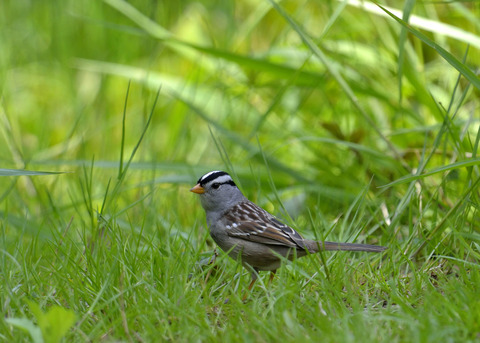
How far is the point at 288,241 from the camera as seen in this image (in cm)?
338

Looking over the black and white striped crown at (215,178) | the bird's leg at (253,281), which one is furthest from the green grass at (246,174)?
the black and white striped crown at (215,178)

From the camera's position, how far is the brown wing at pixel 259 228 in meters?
3.42

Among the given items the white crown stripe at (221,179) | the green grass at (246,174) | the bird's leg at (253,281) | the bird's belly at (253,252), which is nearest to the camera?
the green grass at (246,174)

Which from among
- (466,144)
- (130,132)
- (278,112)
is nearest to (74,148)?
(130,132)

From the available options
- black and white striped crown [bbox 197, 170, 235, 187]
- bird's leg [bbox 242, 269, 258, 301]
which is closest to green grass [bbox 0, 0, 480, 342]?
bird's leg [bbox 242, 269, 258, 301]

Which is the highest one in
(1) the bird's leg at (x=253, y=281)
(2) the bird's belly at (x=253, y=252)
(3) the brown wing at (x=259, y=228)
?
(3) the brown wing at (x=259, y=228)

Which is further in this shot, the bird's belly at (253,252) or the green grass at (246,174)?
the bird's belly at (253,252)

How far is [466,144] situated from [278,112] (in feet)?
7.31

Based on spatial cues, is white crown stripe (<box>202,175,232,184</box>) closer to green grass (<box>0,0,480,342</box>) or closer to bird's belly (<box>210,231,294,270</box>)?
green grass (<box>0,0,480,342</box>)

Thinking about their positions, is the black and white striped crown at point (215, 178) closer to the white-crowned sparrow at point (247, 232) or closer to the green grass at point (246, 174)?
the white-crowned sparrow at point (247, 232)

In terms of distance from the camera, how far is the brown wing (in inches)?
135

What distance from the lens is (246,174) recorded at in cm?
494

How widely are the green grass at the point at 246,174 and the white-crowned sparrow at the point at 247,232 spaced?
10cm

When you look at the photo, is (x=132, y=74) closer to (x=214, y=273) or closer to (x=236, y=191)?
(x=236, y=191)
